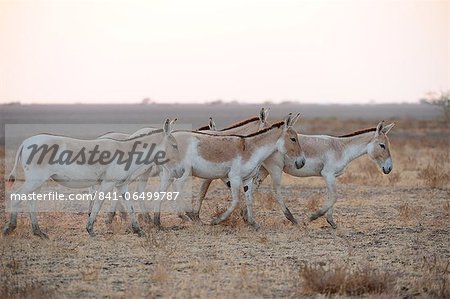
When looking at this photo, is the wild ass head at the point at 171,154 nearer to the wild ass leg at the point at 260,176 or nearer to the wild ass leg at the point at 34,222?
the wild ass leg at the point at 260,176

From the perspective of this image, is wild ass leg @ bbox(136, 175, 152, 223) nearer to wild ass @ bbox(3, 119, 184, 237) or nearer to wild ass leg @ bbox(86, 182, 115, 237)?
wild ass @ bbox(3, 119, 184, 237)

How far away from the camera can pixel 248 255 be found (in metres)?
10.7

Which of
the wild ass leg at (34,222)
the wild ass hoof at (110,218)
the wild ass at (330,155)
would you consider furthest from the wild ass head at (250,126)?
the wild ass leg at (34,222)

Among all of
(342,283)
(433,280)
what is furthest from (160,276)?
(433,280)

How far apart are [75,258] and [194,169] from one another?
3.10 m

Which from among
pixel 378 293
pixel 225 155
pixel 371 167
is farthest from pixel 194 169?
pixel 371 167

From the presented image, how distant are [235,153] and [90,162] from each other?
253 centimetres

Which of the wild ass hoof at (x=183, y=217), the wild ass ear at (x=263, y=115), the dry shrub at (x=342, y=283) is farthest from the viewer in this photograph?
the wild ass ear at (x=263, y=115)

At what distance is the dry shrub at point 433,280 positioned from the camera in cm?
869

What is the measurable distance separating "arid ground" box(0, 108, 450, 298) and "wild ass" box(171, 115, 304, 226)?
0.77 m

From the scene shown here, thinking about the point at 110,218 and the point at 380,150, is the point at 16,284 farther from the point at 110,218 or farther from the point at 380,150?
the point at 380,150

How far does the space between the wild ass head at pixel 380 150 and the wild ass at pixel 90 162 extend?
141 inches

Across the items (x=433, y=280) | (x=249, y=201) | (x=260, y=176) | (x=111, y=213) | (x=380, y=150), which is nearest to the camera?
(x=433, y=280)

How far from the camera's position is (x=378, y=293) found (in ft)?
28.1
